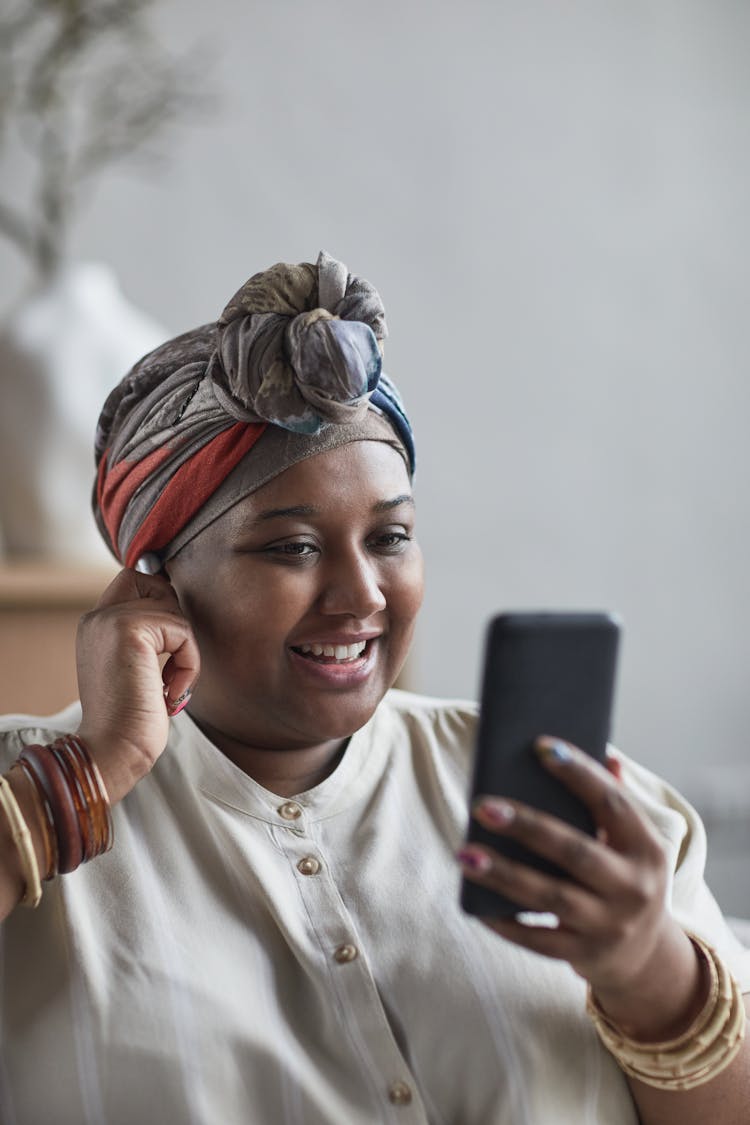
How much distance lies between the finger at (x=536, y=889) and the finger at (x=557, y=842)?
12 millimetres

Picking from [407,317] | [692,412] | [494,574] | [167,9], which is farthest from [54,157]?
[692,412]

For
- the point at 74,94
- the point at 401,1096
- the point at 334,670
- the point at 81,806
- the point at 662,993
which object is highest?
the point at 74,94

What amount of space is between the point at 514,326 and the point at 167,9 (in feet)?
3.34

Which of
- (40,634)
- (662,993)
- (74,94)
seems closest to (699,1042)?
(662,993)

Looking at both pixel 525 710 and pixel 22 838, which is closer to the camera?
pixel 525 710

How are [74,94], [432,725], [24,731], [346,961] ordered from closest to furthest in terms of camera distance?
1. [346,961]
2. [24,731]
3. [432,725]
4. [74,94]

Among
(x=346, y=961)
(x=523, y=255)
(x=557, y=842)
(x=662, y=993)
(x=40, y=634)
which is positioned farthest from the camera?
(x=523, y=255)

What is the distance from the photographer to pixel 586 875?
87 centimetres

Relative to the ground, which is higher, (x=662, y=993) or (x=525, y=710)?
(x=525, y=710)

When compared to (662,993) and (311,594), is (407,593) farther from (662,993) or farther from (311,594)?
(662,993)

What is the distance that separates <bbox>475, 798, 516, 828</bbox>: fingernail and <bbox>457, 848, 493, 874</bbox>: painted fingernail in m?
0.03

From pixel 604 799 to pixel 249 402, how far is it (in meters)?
0.49

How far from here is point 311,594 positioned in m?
1.17

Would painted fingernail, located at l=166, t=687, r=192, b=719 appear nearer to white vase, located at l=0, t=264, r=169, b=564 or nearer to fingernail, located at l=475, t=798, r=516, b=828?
fingernail, located at l=475, t=798, r=516, b=828
